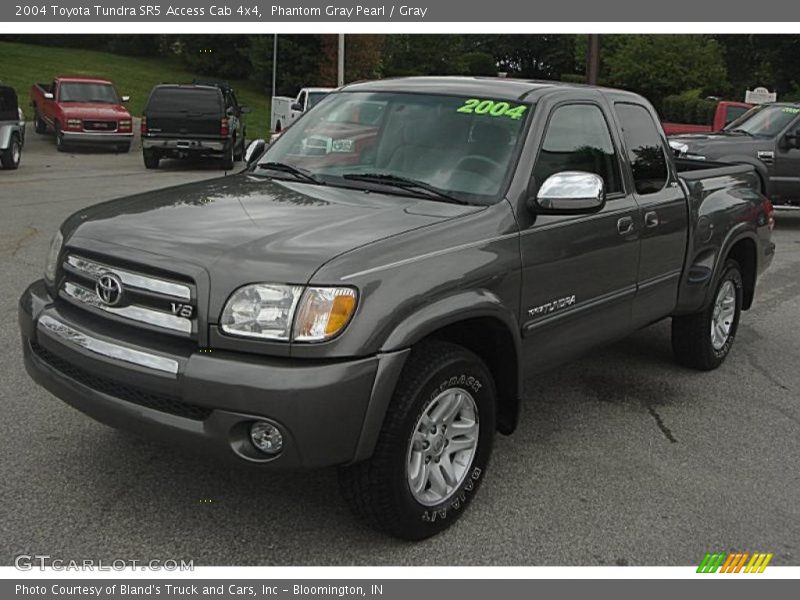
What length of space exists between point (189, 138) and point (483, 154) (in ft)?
53.8

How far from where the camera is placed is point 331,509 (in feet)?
12.5

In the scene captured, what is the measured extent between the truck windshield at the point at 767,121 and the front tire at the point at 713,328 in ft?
24.9

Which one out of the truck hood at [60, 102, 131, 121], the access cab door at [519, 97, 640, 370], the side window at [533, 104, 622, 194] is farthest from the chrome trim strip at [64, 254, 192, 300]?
the truck hood at [60, 102, 131, 121]

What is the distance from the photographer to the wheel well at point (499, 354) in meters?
3.80

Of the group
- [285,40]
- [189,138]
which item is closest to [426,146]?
[189,138]

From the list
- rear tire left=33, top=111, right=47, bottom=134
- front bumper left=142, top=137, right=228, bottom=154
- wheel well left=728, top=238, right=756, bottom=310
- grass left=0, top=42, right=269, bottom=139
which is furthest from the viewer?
grass left=0, top=42, right=269, bottom=139

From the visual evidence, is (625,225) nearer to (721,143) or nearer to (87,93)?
(721,143)

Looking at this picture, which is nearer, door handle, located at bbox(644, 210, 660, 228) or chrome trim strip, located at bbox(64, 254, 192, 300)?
chrome trim strip, located at bbox(64, 254, 192, 300)

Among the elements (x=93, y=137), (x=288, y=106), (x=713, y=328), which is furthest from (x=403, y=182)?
(x=288, y=106)

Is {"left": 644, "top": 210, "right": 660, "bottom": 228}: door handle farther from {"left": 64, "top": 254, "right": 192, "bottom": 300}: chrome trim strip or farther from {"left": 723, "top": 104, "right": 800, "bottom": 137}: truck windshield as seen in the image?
{"left": 723, "top": 104, "right": 800, "bottom": 137}: truck windshield

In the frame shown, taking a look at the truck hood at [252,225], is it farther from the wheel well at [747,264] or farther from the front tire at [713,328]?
the wheel well at [747,264]

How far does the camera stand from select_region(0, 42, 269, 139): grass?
3781 cm

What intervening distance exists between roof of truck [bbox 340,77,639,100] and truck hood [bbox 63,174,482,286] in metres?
0.83

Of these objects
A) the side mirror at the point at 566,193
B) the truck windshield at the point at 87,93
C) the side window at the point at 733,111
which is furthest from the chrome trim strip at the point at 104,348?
the truck windshield at the point at 87,93
